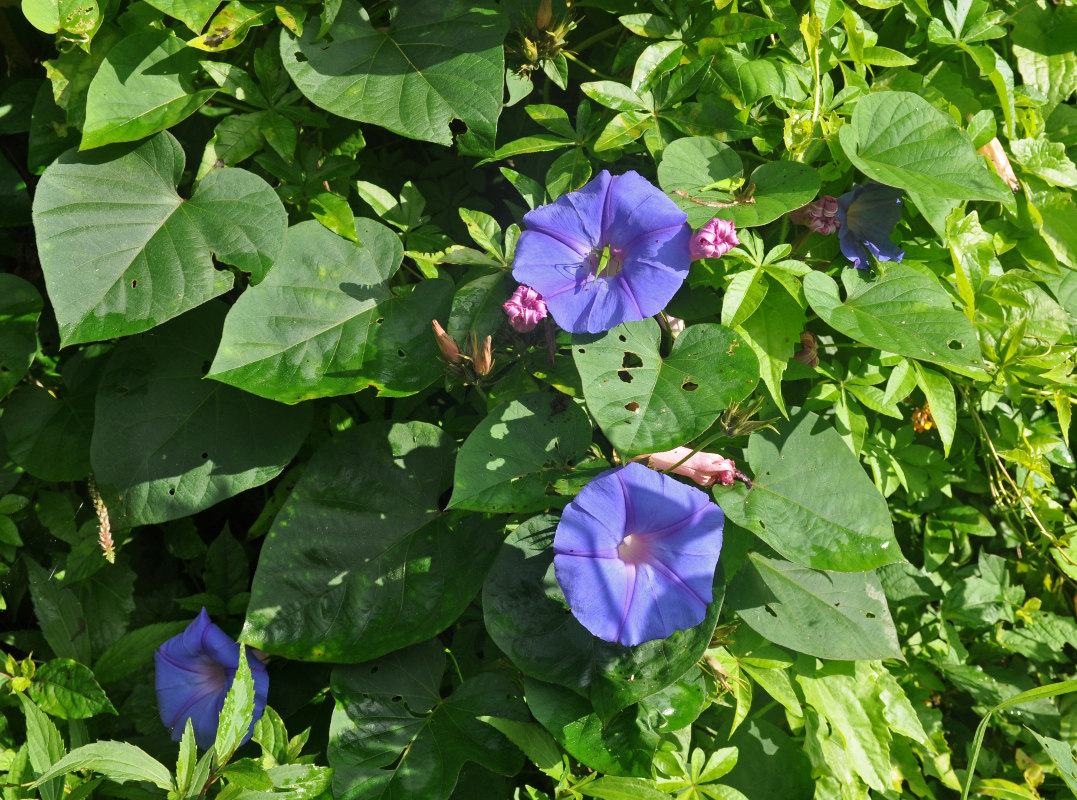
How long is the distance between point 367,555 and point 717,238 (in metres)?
0.89

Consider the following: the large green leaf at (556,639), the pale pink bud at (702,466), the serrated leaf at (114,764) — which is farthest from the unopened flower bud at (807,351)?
the serrated leaf at (114,764)

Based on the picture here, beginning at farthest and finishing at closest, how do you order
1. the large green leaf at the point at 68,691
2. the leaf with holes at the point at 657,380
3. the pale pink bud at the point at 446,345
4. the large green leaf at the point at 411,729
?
the large green leaf at the point at 68,691
the large green leaf at the point at 411,729
the pale pink bud at the point at 446,345
the leaf with holes at the point at 657,380

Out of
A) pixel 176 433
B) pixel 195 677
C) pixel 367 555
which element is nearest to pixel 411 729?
pixel 367 555

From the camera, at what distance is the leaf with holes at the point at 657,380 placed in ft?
3.88

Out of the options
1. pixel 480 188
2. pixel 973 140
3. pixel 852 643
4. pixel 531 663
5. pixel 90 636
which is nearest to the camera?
pixel 531 663

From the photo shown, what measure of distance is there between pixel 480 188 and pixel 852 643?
129cm

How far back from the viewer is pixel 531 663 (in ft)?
4.63

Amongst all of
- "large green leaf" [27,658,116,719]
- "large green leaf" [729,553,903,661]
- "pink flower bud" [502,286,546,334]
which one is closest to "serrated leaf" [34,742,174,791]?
"large green leaf" [27,658,116,719]

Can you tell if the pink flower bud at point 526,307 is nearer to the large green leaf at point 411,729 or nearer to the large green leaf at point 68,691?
the large green leaf at point 411,729

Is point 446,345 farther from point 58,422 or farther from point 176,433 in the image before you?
point 58,422

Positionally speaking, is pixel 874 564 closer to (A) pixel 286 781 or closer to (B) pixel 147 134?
(A) pixel 286 781

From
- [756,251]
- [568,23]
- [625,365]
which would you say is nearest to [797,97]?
[756,251]

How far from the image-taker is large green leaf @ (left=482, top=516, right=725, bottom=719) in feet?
4.53

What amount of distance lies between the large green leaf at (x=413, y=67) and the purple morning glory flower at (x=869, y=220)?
686 mm
